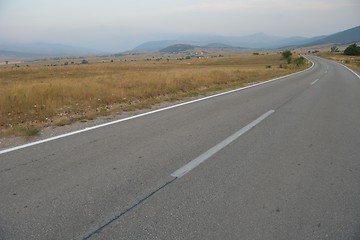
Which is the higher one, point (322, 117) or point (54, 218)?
point (54, 218)

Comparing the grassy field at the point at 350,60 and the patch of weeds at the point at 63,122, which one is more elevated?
the patch of weeds at the point at 63,122

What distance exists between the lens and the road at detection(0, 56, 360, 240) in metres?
3.35

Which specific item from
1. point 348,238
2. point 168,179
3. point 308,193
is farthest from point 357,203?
point 168,179

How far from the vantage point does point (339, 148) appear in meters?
6.44

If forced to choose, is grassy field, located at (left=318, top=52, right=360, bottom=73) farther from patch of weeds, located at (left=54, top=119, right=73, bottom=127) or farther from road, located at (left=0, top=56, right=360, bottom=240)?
patch of weeds, located at (left=54, top=119, right=73, bottom=127)

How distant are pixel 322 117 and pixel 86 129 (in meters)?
6.64

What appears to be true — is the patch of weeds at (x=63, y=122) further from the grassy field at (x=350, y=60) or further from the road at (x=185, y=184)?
the grassy field at (x=350, y=60)

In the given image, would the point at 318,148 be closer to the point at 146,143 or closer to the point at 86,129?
the point at 146,143

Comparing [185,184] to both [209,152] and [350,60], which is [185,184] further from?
[350,60]

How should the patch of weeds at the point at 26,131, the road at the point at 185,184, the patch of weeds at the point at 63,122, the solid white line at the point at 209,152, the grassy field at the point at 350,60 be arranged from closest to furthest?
1. the road at the point at 185,184
2. the solid white line at the point at 209,152
3. the patch of weeds at the point at 26,131
4. the patch of weeds at the point at 63,122
5. the grassy field at the point at 350,60

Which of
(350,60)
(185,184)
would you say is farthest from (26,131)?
(350,60)

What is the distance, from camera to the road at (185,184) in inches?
132

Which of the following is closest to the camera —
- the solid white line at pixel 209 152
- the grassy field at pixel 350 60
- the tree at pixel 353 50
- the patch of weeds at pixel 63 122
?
the solid white line at pixel 209 152

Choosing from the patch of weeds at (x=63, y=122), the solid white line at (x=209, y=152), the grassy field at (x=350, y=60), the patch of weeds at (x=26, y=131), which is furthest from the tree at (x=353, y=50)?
the patch of weeds at (x=26, y=131)
